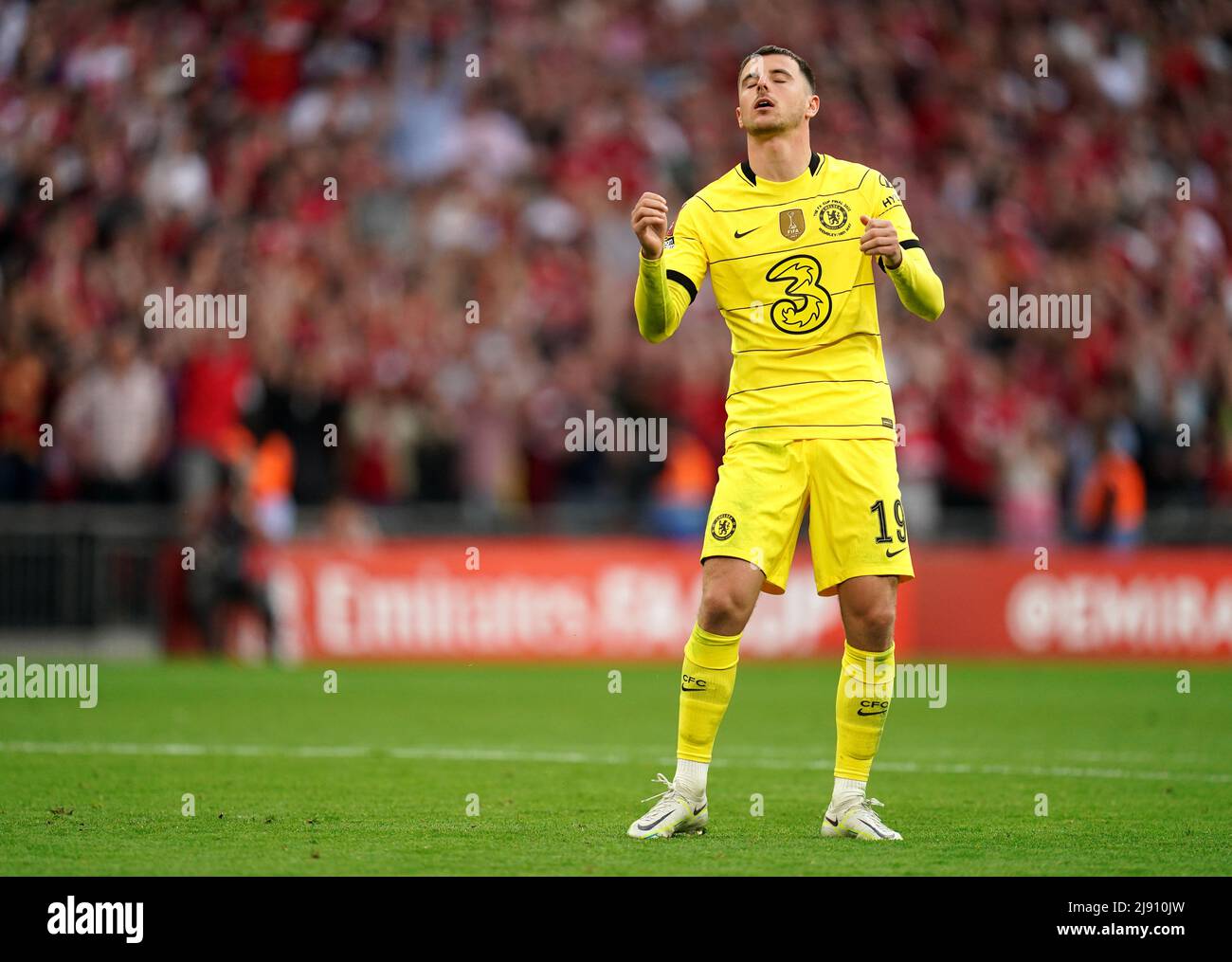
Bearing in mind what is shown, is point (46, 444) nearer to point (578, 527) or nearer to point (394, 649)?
point (394, 649)

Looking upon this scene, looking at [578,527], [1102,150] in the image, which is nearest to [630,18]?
[1102,150]

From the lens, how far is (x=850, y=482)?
24.3 ft

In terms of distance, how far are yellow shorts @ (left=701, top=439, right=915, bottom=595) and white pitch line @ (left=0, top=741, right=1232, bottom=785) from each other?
277cm

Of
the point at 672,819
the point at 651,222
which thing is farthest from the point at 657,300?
the point at 672,819

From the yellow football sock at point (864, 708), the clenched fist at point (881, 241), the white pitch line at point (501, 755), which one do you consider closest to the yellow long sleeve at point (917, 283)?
the clenched fist at point (881, 241)

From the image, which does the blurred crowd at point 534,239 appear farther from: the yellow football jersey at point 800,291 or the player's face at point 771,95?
the player's face at point 771,95

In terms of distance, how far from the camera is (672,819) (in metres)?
7.39

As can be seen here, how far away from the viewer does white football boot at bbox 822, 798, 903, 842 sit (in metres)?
7.32

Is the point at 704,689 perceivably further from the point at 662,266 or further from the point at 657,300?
the point at 662,266

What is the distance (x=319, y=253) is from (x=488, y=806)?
12.4 meters

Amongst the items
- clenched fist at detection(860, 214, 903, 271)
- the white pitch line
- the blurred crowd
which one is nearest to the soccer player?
clenched fist at detection(860, 214, 903, 271)

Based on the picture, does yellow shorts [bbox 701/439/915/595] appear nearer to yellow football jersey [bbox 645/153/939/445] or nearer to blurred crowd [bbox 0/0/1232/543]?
yellow football jersey [bbox 645/153/939/445]

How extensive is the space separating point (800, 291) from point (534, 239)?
519 inches

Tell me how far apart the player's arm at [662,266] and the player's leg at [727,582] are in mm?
595
